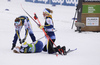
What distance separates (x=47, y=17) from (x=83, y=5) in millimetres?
8353

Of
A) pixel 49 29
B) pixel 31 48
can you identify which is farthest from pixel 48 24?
pixel 31 48

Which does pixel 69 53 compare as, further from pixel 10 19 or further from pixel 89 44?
pixel 10 19

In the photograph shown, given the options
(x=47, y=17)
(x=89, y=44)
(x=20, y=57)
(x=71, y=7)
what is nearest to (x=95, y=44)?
(x=89, y=44)

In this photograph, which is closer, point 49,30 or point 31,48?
point 49,30

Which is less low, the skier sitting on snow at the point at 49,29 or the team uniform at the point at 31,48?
the skier sitting on snow at the point at 49,29

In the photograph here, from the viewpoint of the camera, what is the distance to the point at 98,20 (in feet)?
61.2

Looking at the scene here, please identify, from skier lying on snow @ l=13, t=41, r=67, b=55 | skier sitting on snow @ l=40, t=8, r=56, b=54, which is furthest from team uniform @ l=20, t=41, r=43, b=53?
skier sitting on snow @ l=40, t=8, r=56, b=54

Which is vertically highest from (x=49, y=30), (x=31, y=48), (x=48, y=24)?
(x=48, y=24)

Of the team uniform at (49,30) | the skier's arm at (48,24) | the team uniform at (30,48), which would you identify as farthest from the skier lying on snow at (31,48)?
the skier's arm at (48,24)

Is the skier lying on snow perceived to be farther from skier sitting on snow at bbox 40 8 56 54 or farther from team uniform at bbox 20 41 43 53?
skier sitting on snow at bbox 40 8 56 54

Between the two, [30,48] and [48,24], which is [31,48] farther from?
[48,24]

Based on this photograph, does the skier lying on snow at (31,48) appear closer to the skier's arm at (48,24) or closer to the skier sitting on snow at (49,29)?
the skier sitting on snow at (49,29)

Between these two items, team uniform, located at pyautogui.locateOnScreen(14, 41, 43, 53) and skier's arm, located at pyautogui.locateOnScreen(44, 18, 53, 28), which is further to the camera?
team uniform, located at pyautogui.locateOnScreen(14, 41, 43, 53)

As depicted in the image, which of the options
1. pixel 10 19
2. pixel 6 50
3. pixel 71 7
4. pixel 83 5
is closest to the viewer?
pixel 6 50
